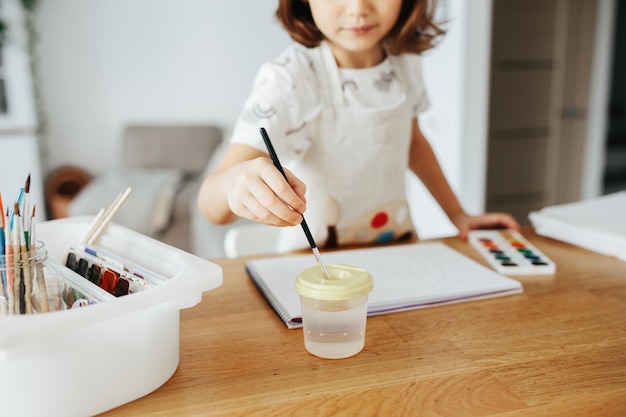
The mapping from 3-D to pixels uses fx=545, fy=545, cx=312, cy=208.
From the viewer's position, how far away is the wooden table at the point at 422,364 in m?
0.48

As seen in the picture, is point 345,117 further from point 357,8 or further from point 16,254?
point 16,254

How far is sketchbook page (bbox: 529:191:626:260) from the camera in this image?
0.91 metres

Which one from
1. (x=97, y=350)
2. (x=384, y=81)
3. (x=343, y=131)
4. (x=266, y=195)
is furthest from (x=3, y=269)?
(x=384, y=81)

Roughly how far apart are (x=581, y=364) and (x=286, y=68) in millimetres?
654

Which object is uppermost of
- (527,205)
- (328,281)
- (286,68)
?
(286,68)

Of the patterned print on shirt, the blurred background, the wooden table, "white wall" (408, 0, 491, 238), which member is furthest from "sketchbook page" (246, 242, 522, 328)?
the blurred background

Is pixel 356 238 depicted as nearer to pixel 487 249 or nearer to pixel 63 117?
pixel 487 249

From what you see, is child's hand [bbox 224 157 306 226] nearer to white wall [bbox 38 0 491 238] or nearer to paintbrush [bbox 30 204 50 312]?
paintbrush [bbox 30 204 50 312]

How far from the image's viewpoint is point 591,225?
97 cm

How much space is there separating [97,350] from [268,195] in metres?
0.23

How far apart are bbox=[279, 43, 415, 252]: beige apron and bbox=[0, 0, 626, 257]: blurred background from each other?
1.68 meters

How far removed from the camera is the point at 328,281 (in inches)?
21.0

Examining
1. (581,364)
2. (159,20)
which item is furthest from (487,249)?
(159,20)

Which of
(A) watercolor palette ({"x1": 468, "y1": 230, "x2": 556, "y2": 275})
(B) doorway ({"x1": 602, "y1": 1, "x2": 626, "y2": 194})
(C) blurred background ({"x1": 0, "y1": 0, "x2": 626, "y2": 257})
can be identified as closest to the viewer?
(A) watercolor palette ({"x1": 468, "y1": 230, "x2": 556, "y2": 275})
